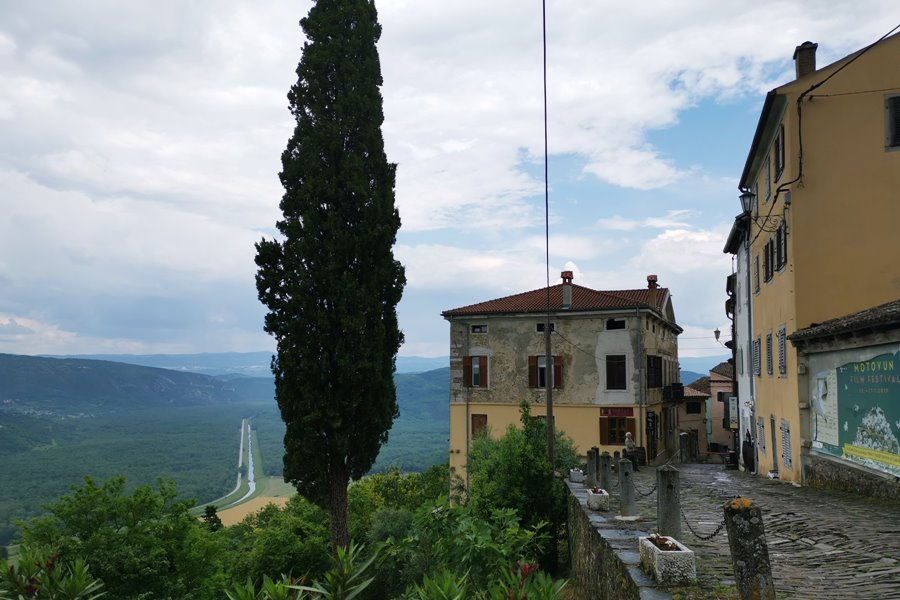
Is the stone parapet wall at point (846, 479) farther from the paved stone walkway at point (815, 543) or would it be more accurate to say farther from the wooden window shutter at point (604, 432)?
the wooden window shutter at point (604, 432)

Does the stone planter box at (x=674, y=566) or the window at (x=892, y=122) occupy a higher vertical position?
the window at (x=892, y=122)

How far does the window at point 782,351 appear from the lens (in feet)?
54.3

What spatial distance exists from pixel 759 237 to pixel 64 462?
498ft

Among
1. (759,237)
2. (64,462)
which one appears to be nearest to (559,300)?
(759,237)

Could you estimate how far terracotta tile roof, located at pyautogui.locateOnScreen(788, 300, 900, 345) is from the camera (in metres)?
9.95

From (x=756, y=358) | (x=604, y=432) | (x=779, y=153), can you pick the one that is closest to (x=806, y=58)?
(x=779, y=153)

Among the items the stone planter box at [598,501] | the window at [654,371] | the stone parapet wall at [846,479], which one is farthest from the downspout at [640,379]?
the stone planter box at [598,501]

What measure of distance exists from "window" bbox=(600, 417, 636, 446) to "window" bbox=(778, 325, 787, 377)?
13.1 m

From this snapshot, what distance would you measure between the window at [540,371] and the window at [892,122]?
Answer: 1811 centimetres

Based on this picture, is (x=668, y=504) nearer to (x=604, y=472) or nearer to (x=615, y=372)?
(x=604, y=472)

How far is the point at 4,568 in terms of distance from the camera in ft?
17.1

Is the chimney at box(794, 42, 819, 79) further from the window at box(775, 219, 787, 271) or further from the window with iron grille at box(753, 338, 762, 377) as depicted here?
the window with iron grille at box(753, 338, 762, 377)

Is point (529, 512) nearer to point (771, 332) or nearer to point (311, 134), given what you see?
point (771, 332)

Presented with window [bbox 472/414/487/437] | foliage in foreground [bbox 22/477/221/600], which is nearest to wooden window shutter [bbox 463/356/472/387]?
window [bbox 472/414/487/437]
